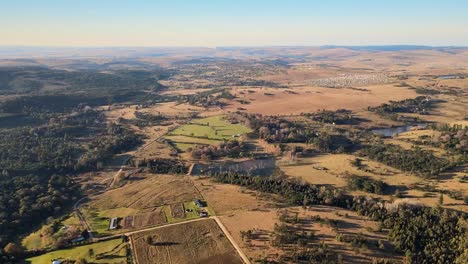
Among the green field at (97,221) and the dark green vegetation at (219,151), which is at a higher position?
the dark green vegetation at (219,151)

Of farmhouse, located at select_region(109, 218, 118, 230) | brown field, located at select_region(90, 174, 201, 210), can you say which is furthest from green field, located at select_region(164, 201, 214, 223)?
farmhouse, located at select_region(109, 218, 118, 230)

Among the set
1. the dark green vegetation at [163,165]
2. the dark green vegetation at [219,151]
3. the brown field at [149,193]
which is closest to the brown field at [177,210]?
the brown field at [149,193]

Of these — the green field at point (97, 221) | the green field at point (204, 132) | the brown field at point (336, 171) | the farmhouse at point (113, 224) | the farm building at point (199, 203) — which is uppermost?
the green field at point (204, 132)

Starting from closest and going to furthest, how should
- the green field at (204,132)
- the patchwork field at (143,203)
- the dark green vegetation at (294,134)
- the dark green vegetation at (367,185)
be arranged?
the patchwork field at (143,203)
the dark green vegetation at (367,185)
the dark green vegetation at (294,134)
the green field at (204,132)

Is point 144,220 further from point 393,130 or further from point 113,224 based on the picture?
point 393,130

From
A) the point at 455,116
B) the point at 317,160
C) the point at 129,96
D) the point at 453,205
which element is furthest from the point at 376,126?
the point at 129,96

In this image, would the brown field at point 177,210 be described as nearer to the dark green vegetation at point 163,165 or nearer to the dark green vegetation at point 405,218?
the dark green vegetation at point 405,218

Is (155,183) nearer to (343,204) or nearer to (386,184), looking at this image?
(343,204)
